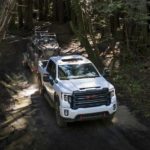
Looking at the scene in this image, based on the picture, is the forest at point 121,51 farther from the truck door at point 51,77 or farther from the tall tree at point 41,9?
the tall tree at point 41,9

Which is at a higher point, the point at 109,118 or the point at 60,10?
the point at 109,118

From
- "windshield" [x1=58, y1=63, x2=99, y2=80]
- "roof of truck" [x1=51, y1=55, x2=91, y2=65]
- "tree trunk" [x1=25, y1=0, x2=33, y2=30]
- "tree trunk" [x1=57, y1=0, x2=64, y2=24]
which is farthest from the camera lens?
"tree trunk" [x1=57, y1=0, x2=64, y2=24]

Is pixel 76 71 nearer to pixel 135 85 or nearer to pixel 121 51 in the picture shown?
pixel 135 85

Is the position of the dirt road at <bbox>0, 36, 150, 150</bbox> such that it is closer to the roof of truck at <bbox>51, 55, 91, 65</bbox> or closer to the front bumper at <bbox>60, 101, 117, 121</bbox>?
the front bumper at <bbox>60, 101, 117, 121</bbox>

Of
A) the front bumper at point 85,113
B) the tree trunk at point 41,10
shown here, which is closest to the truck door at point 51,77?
the front bumper at point 85,113

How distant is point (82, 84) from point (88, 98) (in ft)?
2.26

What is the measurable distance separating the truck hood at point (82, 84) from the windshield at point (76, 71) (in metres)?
0.36

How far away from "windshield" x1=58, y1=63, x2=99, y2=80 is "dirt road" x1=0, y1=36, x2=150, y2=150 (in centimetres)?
166

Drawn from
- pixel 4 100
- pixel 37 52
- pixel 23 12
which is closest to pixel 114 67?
pixel 37 52

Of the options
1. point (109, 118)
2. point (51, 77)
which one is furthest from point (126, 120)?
point (51, 77)

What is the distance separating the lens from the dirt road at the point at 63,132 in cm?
1184

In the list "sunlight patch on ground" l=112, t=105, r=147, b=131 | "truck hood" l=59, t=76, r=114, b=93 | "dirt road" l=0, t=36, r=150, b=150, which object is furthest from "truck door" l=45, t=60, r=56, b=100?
"sunlight patch on ground" l=112, t=105, r=147, b=131

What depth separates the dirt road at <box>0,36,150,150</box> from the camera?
11836mm

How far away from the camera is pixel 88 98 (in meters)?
12.8
